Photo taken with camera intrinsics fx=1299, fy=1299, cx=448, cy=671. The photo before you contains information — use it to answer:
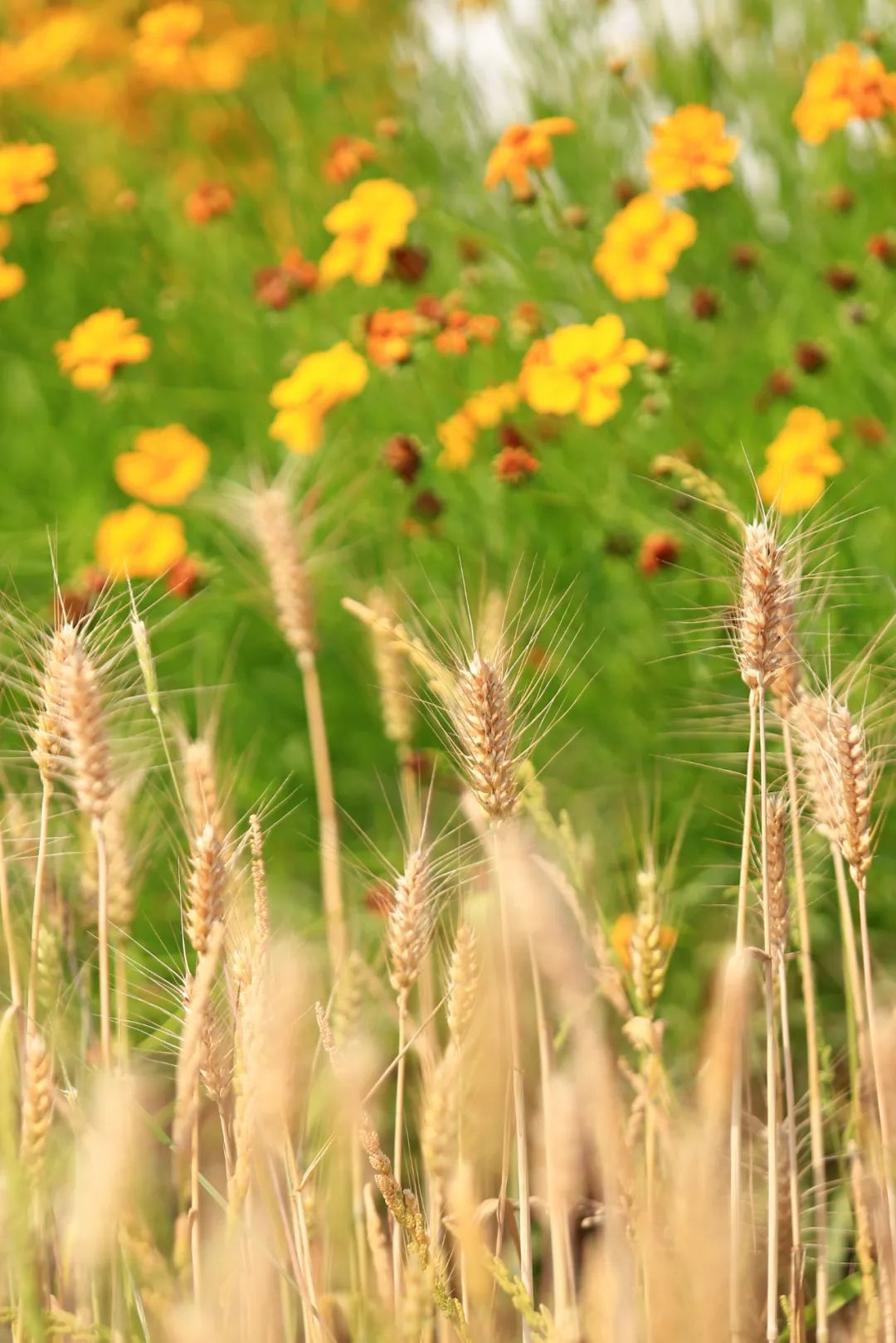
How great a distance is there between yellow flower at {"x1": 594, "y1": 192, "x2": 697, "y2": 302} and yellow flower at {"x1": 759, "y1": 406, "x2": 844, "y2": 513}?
256mm

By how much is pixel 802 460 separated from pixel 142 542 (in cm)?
94

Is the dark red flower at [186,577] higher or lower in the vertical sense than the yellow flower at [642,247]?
lower

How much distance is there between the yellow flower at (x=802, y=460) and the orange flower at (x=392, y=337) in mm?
500

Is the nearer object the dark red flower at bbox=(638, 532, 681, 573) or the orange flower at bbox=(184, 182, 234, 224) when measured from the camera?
the dark red flower at bbox=(638, 532, 681, 573)

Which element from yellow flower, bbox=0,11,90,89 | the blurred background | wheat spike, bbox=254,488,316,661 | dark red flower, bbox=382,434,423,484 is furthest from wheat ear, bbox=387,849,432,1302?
yellow flower, bbox=0,11,90,89

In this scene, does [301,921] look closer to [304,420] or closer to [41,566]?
[304,420]

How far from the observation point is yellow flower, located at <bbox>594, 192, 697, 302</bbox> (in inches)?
67.5

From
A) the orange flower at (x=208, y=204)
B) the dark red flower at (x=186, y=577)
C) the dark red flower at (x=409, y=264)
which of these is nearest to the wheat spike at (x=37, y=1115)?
the dark red flower at (x=186, y=577)

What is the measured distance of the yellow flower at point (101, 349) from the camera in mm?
1827

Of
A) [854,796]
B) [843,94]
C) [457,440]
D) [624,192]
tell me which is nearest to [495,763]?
[854,796]

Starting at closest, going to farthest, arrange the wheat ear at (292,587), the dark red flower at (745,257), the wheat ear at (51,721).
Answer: the wheat ear at (51,721) < the wheat ear at (292,587) < the dark red flower at (745,257)

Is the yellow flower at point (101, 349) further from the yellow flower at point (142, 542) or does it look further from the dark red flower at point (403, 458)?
the dark red flower at point (403, 458)

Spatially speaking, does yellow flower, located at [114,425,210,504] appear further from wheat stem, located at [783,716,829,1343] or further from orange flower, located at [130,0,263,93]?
wheat stem, located at [783,716,829,1343]

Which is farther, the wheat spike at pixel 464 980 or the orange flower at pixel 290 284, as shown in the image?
the orange flower at pixel 290 284
